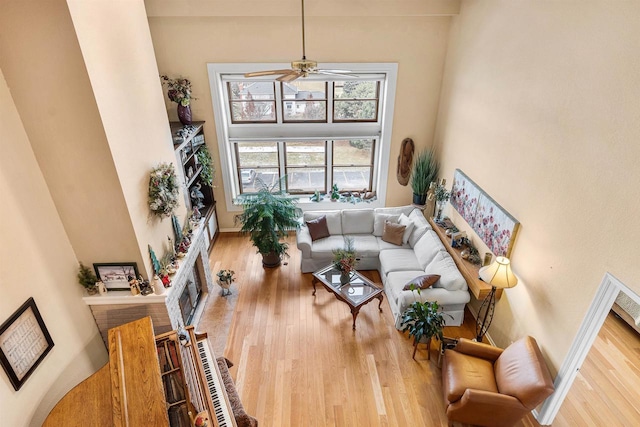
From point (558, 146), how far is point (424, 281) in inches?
90.7

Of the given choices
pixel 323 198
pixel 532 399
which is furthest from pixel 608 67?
pixel 323 198

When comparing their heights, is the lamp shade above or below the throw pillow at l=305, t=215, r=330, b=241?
above

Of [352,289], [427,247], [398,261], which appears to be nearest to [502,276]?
[427,247]

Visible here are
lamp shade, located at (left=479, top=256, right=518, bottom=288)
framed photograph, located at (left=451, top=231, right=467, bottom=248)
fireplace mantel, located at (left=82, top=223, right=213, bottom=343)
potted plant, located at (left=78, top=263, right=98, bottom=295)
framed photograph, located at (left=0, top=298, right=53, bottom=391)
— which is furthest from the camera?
framed photograph, located at (left=451, top=231, right=467, bottom=248)

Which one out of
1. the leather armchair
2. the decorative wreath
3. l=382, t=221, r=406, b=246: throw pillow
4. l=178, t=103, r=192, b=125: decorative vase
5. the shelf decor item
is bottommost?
the leather armchair

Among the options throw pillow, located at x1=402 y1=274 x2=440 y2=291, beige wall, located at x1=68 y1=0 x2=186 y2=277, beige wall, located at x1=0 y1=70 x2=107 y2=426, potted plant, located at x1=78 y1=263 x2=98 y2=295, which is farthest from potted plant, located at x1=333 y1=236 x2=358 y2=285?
beige wall, located at x1=0 y1=70 x2=107 y2=426

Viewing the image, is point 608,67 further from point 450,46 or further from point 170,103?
point 170,103

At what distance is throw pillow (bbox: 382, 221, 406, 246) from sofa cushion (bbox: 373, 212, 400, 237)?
0.16 m

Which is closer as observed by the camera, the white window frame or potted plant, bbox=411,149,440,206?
the white window frame

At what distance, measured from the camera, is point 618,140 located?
2.89 m

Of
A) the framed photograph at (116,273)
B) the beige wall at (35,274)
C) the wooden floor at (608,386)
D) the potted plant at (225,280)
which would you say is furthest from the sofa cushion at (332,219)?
the wooden floor at (608,386)

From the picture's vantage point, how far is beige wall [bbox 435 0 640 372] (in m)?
2.87

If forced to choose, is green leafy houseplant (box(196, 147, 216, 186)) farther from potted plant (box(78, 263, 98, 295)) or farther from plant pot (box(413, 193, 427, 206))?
plant pot (box(413, 193, 427, 206))

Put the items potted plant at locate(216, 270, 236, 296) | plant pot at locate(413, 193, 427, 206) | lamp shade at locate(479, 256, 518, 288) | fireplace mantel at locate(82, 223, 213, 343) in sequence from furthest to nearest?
plant pot at locate(413, 193, 427, 206) < potted plant at locate(216, 270, 236, 296) < lamp shade at locate(479, 256, 518, 288) < fireplace mantel at locate(82, 223, 213, 343)
